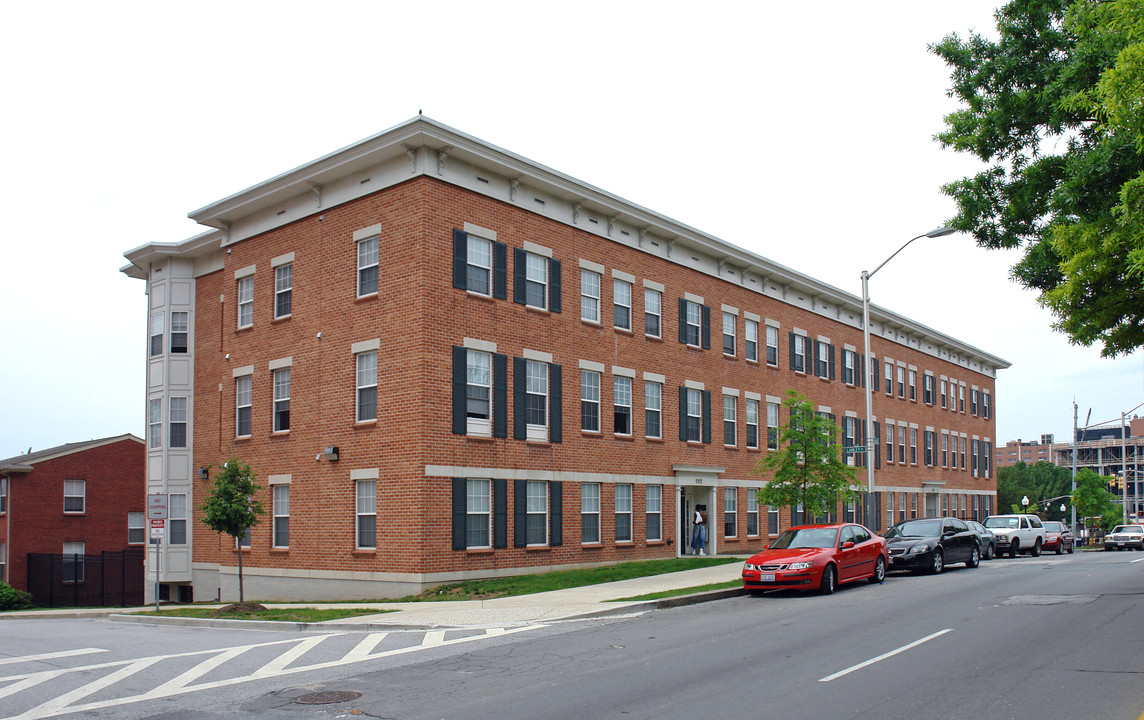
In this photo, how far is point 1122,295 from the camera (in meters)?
13.4

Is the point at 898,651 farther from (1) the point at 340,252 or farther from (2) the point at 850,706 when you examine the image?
(1) the point at 340,252

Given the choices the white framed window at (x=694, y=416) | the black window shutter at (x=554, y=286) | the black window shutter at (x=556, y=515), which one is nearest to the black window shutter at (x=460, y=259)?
the black window shutter at (x=554, y=286)

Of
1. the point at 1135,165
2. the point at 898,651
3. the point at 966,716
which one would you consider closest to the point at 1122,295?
the point at 1135,165

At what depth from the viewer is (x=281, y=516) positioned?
2727cm

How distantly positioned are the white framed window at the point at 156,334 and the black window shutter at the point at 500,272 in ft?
47.5

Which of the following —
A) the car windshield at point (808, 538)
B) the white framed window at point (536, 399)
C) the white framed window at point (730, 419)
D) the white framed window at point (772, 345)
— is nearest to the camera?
the car windshield at point (808, 538)

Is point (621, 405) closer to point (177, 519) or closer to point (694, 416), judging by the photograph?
point (694, 416)

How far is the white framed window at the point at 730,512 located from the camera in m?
34.4

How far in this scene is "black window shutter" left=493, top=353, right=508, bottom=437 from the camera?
25.2m

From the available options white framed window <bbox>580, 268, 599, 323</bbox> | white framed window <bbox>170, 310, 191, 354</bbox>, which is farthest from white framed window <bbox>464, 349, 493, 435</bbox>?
white framed window <bbox>170, 310, 191, 354</bbox>

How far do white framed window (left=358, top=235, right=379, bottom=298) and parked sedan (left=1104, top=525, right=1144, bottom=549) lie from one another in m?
39.6

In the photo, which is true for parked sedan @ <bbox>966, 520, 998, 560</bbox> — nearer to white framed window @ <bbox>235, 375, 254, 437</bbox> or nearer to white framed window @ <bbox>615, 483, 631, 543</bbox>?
white framed window @ <bbox>615, 483, 631, 543</bbox>

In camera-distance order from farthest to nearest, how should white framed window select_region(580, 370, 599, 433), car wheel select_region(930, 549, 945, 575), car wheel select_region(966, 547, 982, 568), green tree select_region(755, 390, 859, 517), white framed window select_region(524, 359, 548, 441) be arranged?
green tree select_region(755, 390, 859, 517) → white framed window select_region(580, 370, 599, 433) → car wheel select_region(966, 547, 982, 568) → white framed window select_region(524, 359, 548, 441) → car wheel select_region(930, 549, 945, 575)

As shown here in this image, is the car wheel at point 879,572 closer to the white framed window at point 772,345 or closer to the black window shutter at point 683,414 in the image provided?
the black window shutter at point 683,414
